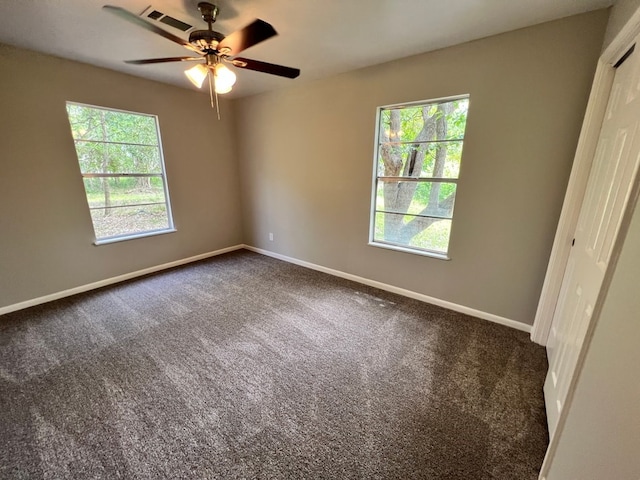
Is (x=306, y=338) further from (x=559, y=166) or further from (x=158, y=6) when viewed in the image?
(x=158, y=6)

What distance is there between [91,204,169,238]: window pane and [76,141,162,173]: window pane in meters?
0.48

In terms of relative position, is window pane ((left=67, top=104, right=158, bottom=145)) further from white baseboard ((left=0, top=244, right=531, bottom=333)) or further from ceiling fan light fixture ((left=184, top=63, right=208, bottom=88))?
ceiling fan light fixture ((left=184, top=63, right=208, bottom=88))

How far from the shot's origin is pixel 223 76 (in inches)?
70.2

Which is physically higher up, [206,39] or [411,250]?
[206,39]

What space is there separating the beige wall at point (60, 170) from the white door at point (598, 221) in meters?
4.20

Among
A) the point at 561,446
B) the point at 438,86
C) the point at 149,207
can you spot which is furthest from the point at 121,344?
the point at 438,86

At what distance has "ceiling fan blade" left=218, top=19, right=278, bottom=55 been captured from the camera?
1409 millimetres

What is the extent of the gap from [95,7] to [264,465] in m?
2.97

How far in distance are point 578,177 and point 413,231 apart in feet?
4.53

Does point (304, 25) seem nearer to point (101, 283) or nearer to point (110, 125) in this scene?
point (110, 125)

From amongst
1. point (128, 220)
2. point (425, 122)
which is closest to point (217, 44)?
point (425, 122)


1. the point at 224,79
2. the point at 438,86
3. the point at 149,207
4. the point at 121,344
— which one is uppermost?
the point at 438,86

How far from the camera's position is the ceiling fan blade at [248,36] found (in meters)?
1.41

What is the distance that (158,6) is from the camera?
1795 millimetres
